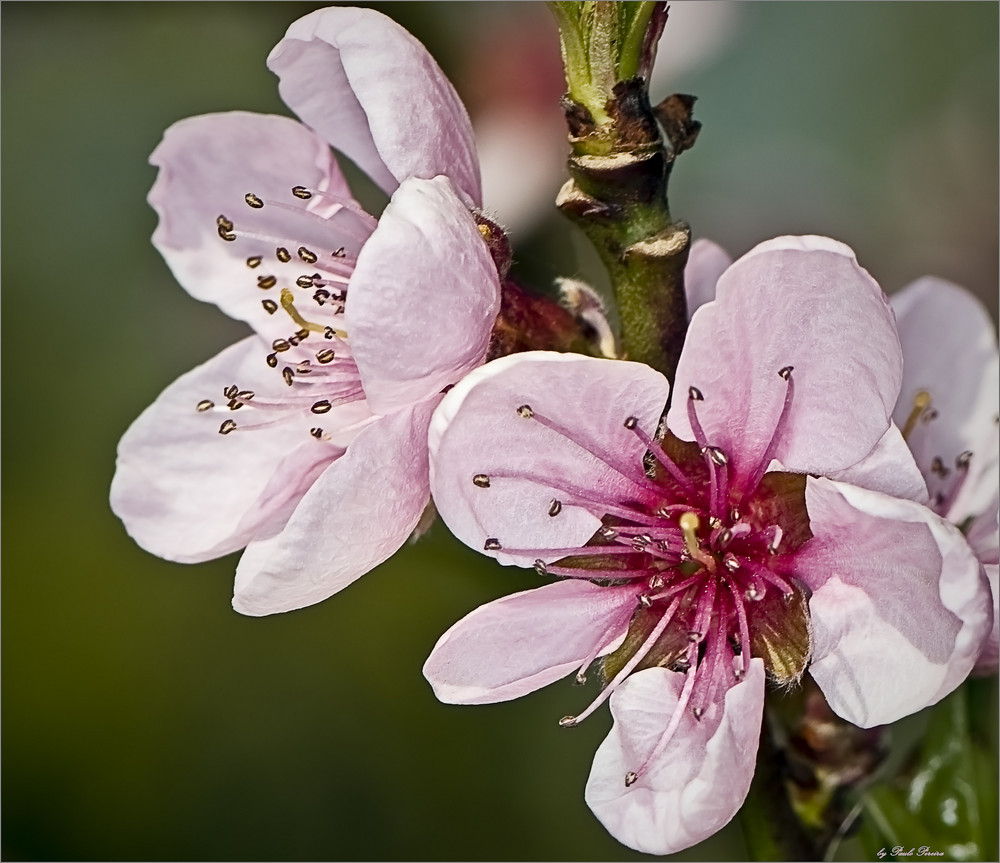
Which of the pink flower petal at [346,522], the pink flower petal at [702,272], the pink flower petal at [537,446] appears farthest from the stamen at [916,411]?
the pink flower petal at [346,522]

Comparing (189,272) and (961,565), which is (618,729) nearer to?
(961,565)

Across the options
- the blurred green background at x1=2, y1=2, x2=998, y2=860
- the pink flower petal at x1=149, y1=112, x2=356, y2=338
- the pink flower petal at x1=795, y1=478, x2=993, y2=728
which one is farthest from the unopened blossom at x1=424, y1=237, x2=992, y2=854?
the blurred green background at x1=2, y1=2, x2=998, y2=860

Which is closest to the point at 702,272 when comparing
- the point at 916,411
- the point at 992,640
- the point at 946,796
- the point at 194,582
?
the point at 916,411

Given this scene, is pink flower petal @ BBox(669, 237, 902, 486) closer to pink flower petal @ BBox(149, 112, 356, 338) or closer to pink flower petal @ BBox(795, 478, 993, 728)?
pink flower petal @ BBox(795, 478, 993, 728)

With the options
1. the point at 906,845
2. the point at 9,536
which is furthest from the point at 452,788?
the point at 906,845

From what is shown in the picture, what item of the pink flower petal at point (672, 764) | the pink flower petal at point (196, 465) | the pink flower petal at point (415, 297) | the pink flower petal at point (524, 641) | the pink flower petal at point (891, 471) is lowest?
the pink flower petal at point (672, 764)

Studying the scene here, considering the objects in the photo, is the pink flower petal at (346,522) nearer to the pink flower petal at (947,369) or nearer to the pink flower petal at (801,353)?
the pink flower petal at (801,353)

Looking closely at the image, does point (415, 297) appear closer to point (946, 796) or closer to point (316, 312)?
point (316, 312)
